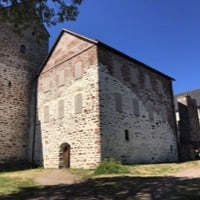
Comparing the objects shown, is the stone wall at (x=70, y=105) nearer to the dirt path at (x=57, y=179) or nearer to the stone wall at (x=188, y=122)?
the dirt path at (x=57, y=179)

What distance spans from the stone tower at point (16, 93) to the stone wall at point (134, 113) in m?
6.20

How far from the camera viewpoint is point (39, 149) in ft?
59.0

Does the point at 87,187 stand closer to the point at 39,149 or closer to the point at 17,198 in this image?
the point at 17,198

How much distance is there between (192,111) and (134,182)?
674 inches

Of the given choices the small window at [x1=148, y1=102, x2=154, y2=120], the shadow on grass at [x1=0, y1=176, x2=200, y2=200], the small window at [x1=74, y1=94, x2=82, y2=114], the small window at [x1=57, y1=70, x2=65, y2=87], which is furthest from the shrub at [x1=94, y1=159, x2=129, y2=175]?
the small window at [x1=57, y1=70, x2=65, y2=87]

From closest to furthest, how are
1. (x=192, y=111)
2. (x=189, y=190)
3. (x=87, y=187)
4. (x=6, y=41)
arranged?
(x=189, y=190)
(x=87, y=187)
(x=6, y=41)
(x=192, y=111)

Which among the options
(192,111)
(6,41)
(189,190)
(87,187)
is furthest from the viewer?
(192,111)

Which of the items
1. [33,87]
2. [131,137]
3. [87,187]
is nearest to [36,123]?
[33,87]

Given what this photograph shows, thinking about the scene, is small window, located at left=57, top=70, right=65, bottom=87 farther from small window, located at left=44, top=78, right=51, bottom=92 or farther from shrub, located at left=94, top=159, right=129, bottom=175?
shrub, located at left=94, top=159, right=129, bottom=175

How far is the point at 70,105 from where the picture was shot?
16.1m

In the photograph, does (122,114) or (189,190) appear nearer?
(189,190)

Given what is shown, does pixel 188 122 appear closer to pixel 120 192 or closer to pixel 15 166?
pixel 15 166

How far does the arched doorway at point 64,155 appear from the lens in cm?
1583

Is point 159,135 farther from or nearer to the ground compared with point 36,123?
nearer to the ground
